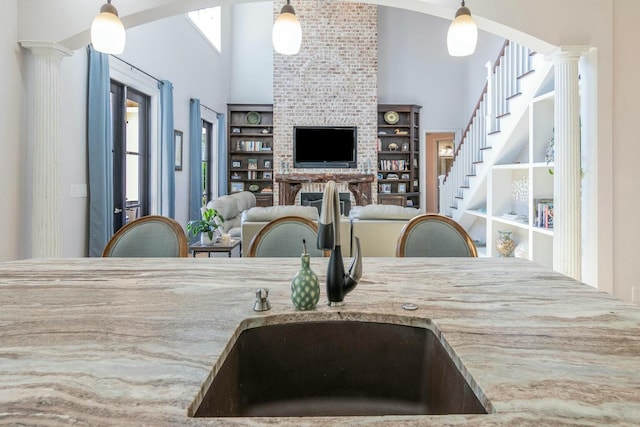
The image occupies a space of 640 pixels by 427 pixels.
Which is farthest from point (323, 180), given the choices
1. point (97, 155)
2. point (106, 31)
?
point (106, 31)

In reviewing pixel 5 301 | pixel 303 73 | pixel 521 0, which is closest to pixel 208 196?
pixel 303 73

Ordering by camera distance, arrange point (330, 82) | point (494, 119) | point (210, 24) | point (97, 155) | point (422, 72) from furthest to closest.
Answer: point (422, 72) < point (330, 82) < point (210, 24) < point (494, 119) < point (97, 155)

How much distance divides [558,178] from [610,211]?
43 cm

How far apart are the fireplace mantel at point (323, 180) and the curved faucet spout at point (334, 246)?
7.49m

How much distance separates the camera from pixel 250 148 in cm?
921

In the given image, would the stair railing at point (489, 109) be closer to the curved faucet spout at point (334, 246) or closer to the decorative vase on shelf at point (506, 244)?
the decorative vase on shelf at point (506, 244)

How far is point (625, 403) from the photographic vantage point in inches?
24.6

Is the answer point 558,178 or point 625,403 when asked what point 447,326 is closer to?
point 625,403

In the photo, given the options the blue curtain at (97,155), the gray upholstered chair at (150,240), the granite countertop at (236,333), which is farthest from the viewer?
the blue curtain at (97,155)

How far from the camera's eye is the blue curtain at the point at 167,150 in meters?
5.56

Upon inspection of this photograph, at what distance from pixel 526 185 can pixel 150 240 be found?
4.35m

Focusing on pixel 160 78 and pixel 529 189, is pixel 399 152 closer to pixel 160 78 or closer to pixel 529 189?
pixel 529 189

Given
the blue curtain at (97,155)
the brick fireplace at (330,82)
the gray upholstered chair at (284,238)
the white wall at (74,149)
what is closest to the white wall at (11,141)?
the white wall at (74,149)

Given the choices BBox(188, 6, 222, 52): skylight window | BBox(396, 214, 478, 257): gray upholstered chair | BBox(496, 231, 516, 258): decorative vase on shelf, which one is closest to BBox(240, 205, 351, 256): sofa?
BBox(396, 214, 478, 257): gray upholstered chair
